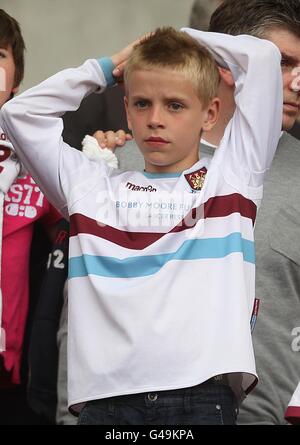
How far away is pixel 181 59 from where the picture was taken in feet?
8.89

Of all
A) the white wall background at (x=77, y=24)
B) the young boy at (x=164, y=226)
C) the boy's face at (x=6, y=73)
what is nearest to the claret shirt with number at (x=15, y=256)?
the boy's face at (x=6, y=73)

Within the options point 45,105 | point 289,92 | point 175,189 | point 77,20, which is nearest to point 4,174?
point 45,105

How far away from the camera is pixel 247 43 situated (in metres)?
2.73

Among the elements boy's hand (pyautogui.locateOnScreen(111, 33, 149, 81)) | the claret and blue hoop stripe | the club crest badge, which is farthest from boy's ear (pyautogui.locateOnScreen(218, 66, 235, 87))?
the claret and blue hoop stripe

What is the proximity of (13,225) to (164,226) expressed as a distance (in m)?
0.59

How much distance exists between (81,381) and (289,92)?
3.41 ft

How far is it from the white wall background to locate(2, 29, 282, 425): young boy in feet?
3.94

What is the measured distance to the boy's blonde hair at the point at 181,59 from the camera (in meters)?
2.70

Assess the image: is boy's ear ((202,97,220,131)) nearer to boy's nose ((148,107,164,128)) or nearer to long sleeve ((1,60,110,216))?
boy's nose ((148,107,164,128))

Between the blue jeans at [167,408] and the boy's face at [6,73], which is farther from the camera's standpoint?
the boy's face at [6,73]

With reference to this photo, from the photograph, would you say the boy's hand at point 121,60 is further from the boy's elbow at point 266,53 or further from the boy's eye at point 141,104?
the boy's elbow at point 266,53

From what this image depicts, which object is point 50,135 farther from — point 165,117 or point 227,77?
point 227,77

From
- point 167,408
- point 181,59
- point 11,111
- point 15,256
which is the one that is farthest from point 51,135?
Result: point 167,408

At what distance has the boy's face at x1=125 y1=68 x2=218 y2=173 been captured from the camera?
266 cm
